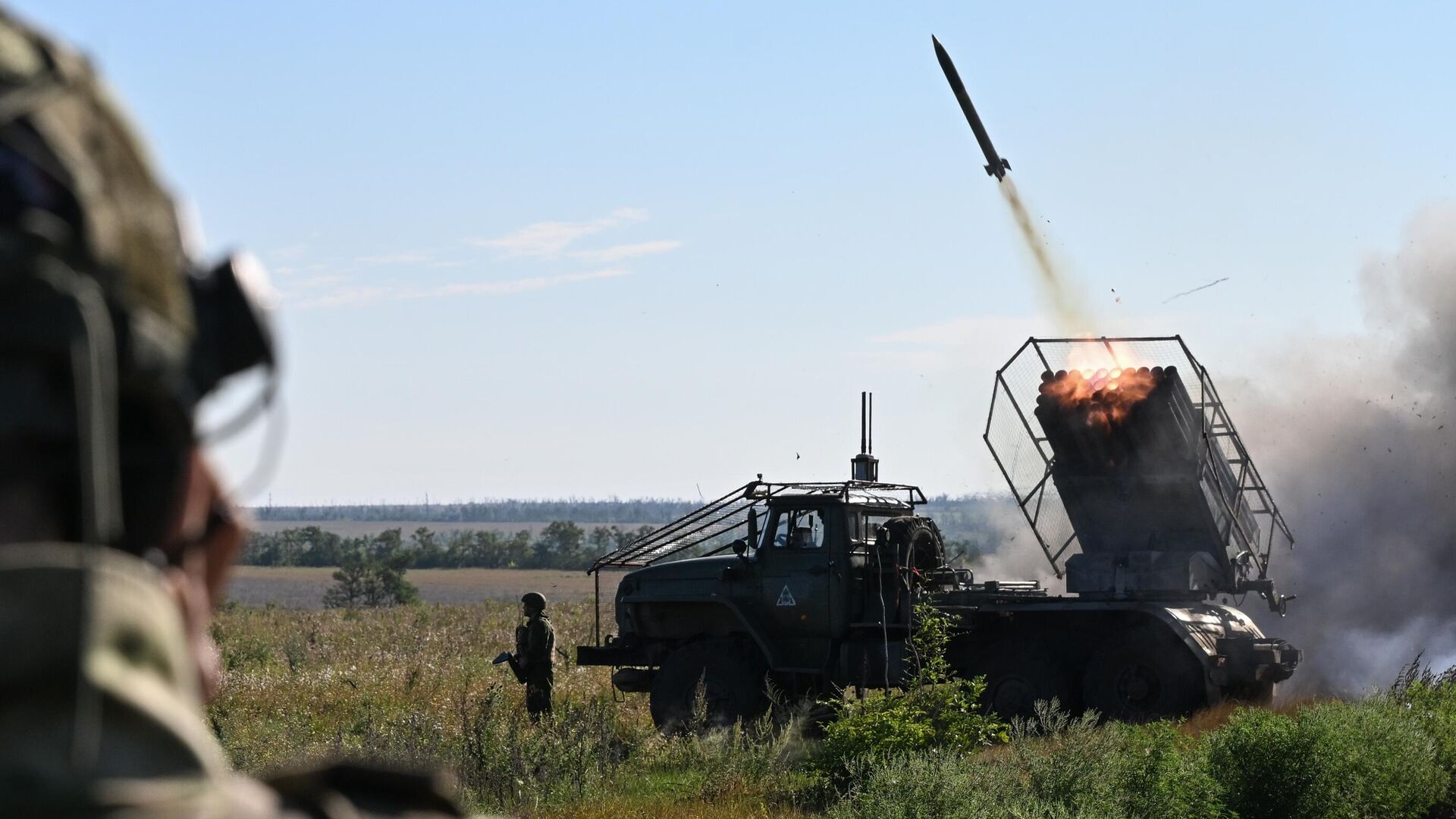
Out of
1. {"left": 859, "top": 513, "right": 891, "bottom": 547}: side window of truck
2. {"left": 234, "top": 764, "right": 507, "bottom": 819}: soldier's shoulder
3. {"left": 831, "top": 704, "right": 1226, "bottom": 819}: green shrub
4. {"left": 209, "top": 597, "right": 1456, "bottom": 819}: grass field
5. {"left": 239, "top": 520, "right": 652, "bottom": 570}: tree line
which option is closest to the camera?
{"left": 234, "top": 764, "right": 507, "bottom": 819}: soldier's shoulder

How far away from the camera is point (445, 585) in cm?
9006

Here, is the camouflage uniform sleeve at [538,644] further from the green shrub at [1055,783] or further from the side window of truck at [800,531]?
the green shrub at [1055,783]

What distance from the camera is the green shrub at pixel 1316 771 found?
465 inches

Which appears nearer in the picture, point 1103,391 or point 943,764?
point 943,764

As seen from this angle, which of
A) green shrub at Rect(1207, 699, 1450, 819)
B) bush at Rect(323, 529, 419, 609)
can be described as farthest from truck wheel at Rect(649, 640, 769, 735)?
bush at Rect(323, 529, 419, 609)

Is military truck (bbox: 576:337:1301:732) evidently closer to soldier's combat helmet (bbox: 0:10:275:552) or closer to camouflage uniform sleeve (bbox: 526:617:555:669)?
camouflage uniform sleeve (bbox: 526:617:555:669)

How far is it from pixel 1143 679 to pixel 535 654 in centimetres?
584

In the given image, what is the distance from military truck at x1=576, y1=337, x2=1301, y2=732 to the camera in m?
16.3

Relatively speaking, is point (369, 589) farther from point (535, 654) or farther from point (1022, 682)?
point (1022, 682)

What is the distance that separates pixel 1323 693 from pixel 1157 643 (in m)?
6.03

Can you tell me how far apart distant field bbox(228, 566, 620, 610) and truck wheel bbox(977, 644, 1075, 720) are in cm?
4643

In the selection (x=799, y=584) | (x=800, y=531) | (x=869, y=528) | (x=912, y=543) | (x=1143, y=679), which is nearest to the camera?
(x=1143, y=679)

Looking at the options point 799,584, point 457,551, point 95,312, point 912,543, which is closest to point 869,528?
point 912,543

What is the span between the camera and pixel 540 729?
14500mm
